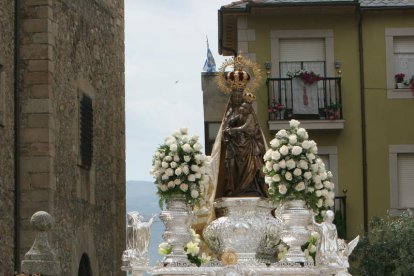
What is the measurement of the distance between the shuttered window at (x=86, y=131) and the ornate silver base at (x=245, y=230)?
16294 millimetres

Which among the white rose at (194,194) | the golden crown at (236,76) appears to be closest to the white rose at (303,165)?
the white rose at (194,194)

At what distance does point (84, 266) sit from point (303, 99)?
643cm

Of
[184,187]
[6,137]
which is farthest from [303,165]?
[6,137]

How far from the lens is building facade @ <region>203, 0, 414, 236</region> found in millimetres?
41094

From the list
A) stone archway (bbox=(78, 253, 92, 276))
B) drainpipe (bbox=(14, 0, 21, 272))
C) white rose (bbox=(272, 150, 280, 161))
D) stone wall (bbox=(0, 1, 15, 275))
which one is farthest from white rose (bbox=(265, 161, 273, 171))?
stone archway (bbox=(78, 253, 92, 276))

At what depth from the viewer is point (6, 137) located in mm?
35875

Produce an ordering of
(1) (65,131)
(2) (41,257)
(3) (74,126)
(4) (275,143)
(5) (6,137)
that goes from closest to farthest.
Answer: (4) (275,143) < (2) (41,257) < (5) (6,137) < (1) (65,131) < (3) (74,126)

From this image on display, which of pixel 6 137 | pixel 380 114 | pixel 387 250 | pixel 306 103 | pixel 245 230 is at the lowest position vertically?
pixel 387 250

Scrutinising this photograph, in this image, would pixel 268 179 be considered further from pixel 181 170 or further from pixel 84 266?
pixel 84 266

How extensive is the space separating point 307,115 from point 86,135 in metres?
5.19

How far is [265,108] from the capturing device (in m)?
41.1

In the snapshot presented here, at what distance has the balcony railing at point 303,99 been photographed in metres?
40.8

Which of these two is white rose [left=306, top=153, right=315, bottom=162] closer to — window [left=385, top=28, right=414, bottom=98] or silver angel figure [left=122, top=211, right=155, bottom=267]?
silver angel figure [left=122, top=211, right=155, bottom=267]

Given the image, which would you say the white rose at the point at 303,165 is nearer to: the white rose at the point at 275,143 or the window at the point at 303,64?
the white rose at the point at 275,143
